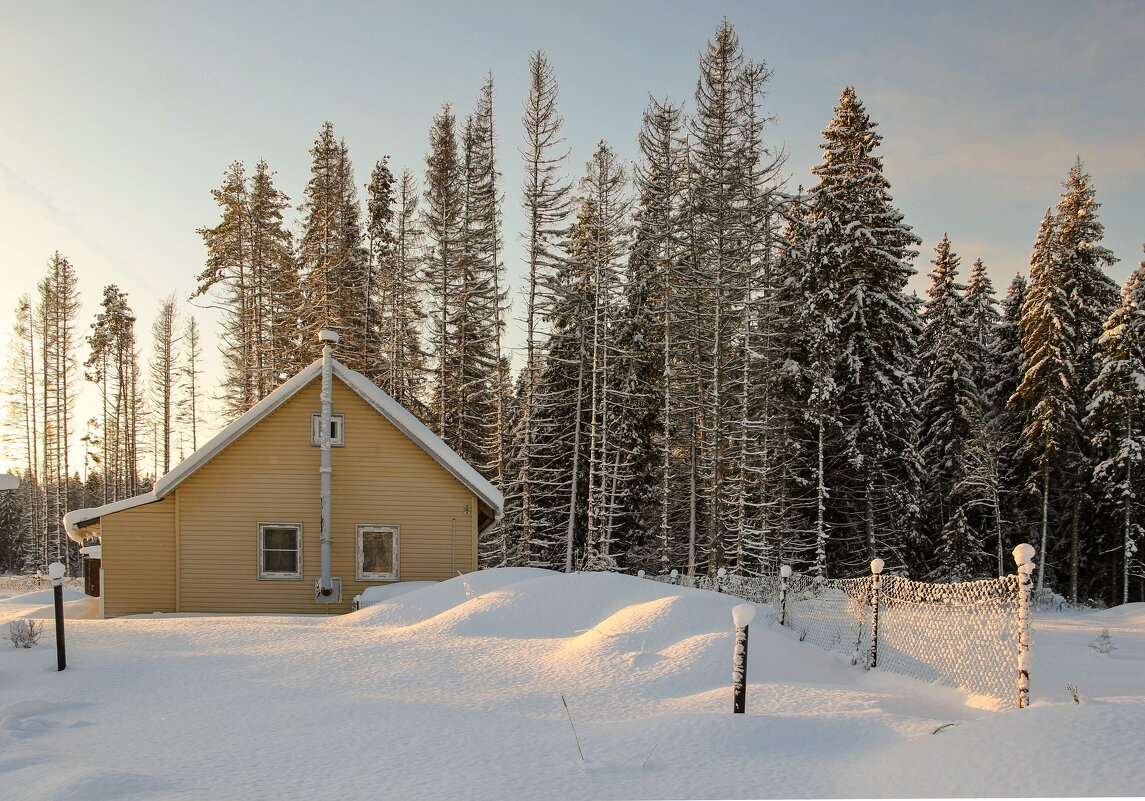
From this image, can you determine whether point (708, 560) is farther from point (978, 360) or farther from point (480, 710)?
point (480, 710)

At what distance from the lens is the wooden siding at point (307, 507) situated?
603 inches

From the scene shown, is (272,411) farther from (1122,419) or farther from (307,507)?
(1122,419)

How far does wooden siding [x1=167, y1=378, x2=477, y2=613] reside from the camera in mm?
15320

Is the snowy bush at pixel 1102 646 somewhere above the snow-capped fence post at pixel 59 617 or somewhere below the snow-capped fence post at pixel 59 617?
below

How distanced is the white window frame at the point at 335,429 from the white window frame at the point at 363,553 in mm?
1946

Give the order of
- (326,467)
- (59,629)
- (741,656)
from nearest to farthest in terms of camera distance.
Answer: (741,656), (59,629), (326,467)

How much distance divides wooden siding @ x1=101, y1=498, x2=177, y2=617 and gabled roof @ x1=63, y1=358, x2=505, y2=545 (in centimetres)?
34

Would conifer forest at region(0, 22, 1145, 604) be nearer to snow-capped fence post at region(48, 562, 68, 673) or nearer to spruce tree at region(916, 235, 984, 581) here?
spruce tree at region(916, 235, 984, 581)

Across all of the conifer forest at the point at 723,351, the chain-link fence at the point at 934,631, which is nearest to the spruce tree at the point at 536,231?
the conifer forest at the point at 723,351

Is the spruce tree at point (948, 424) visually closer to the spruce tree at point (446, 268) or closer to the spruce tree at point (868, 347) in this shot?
the spruce tree at point (868, 347)

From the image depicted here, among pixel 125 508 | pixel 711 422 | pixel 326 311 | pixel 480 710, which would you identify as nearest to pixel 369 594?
pixel 125 508

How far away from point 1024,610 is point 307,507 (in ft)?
45.1

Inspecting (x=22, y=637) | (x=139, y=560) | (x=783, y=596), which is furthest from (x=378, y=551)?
(x=783, y=596)

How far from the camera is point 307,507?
614 inches
